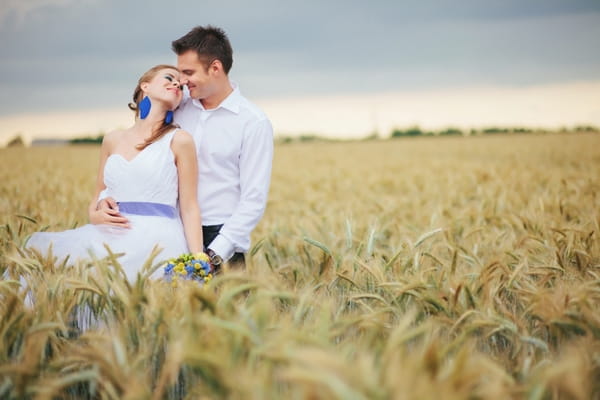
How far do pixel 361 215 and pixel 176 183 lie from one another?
8.47 feet

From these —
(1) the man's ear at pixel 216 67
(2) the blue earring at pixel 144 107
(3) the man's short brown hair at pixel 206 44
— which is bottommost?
(2) the blue earring at pixel 144 107

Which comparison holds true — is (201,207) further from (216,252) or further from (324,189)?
(324,189)

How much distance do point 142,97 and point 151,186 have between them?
508mm

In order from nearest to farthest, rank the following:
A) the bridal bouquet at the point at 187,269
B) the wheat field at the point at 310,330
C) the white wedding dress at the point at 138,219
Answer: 1. the wheat field at the point at 310,330
2. the bridal bouquet at the point at 187,269
3. the white wedding dress at the point at 138,219

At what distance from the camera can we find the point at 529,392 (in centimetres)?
126

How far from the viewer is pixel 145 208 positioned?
277 centimetres

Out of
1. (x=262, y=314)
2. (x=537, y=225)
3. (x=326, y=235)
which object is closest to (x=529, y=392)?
(x=262, y=314)

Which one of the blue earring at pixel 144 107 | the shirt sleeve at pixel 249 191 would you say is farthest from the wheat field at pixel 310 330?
the blue earring at pixel 144 107

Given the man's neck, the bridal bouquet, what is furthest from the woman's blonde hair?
the bridal bouquet

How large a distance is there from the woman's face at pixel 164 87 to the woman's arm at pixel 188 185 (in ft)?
0.61

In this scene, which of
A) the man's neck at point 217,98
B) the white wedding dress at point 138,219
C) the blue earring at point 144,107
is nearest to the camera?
the white wedding dress at point 138,219

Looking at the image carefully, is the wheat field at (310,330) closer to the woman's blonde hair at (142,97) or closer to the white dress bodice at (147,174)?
the white dress bodice at (147,174)

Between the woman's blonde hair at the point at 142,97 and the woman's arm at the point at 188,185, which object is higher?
the woman's blonde hair at the point at 142,97

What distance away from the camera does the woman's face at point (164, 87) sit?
2.78 meters
